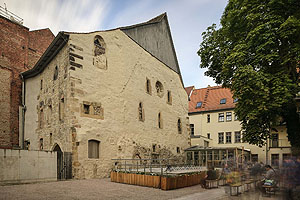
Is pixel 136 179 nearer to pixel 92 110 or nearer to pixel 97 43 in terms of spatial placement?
pixel 92 110

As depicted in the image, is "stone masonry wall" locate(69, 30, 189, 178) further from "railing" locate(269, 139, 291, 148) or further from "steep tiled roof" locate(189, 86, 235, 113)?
"railing" locate(269, 139, 291, 148)

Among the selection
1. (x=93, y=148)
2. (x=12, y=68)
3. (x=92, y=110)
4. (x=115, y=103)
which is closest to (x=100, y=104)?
(x=92, y=110)

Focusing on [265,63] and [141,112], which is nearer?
[265,63]

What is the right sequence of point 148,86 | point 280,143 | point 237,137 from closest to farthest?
point 148,86 → point 280,143 → point 237,137

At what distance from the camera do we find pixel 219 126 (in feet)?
105

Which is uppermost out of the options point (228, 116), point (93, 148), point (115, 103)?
point (115, 103)

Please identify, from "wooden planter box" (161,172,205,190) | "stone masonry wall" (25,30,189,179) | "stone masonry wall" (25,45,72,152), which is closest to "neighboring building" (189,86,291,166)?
"stone masonry wall" (25,30,189,179)

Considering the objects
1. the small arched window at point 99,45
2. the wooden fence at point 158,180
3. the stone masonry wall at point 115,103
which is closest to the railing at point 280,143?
the stone masonry wall at point 115,103

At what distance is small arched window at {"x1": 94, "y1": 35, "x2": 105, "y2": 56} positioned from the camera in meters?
16.8

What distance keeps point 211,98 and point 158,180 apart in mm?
24027

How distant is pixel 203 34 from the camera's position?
16.9 meters

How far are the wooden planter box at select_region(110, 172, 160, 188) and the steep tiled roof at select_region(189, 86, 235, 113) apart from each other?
21063mm

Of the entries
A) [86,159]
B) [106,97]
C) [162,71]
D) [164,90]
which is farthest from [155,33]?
[86,159]

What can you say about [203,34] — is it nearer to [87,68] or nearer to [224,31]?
[224,31]
